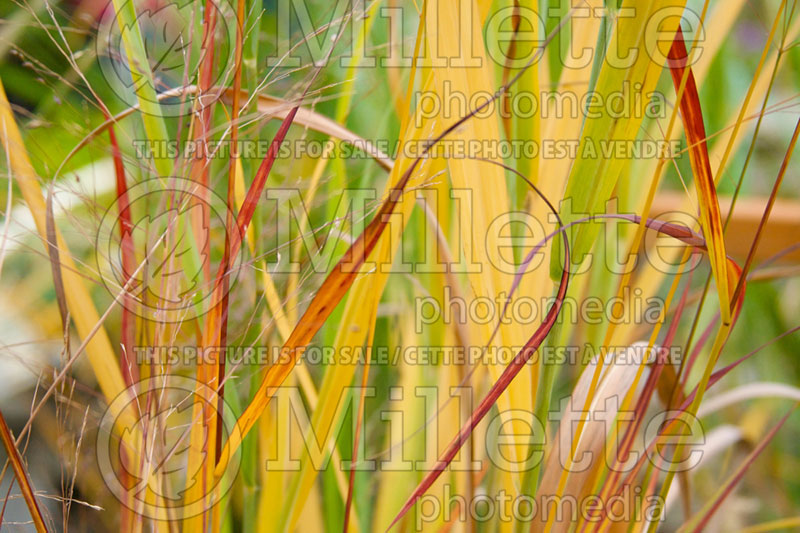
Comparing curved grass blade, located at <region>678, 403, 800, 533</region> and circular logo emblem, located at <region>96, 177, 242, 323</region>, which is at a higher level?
circular logo emblem, located at <region>96, 177, 242, 323</region>

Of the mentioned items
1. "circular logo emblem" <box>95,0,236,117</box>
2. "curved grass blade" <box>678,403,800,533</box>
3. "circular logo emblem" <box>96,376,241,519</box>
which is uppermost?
"circular logo emblem" <box>95,0,236,117</box>

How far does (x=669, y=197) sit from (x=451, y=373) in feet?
1.04

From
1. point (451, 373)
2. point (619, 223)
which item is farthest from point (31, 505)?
point (619, 223)

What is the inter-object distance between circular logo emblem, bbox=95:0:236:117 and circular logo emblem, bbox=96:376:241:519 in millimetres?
128

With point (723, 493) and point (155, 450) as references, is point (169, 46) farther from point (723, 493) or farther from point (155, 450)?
point (723, 493)

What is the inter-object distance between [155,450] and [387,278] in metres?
0.15

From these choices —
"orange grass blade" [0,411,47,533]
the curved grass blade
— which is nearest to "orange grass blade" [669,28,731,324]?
the curved grass blade

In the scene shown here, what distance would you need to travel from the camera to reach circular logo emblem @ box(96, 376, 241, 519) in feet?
0.77

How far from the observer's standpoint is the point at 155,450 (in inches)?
9.9

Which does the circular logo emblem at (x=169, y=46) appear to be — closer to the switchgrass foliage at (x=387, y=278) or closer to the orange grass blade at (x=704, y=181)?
the switchgrass foliage at (x=387, y=278)

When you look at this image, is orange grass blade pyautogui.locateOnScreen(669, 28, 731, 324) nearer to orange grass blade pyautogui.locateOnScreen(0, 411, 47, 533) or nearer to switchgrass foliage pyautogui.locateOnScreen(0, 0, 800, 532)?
switchgrass foliage pyautogui.locateOnScreen(0, 0, 800, 532)

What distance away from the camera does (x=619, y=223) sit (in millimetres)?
395

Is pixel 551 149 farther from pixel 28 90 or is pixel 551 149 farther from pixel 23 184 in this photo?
pixel 28 90

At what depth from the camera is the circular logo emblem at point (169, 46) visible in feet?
0.85
